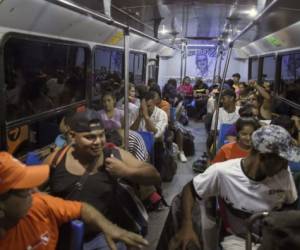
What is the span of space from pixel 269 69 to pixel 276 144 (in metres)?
8.32

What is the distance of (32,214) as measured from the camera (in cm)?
184

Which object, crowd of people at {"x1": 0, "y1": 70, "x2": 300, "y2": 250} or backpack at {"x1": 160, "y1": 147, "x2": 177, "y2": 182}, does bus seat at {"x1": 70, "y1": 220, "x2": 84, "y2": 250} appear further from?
backpack at {"x1": 160, "y1": 147, "x2": 177, "y2": 182}

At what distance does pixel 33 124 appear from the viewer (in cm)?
413

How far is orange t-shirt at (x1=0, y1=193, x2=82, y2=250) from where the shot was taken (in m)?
1.76

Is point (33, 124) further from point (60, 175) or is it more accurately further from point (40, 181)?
point (40, 181)

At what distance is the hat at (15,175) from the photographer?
1642 mm

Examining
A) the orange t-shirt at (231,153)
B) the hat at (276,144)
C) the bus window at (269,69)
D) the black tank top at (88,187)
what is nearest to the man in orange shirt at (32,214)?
the black tank top at (88,187)

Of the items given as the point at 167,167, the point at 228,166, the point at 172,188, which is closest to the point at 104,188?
the point at 228,166

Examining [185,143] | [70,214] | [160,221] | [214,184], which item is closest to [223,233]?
[214,184]

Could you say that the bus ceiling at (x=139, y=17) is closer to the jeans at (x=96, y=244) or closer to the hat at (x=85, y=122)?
the hat at (x=85, y=122)

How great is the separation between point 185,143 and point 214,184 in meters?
5.27

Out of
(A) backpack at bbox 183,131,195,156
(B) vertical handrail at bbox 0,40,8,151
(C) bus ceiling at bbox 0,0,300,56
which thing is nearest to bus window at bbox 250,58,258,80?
(C) bus ceiling at bbox 0,0,300,56

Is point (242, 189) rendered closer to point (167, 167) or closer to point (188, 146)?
point (167, 167)

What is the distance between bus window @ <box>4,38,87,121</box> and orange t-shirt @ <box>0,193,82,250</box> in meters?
1.77
